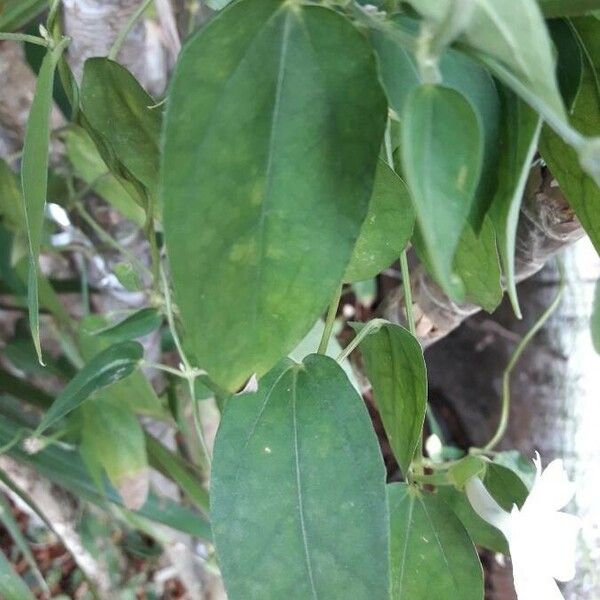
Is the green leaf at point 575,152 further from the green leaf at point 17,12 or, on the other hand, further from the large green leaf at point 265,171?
the green leaf at point 17,12

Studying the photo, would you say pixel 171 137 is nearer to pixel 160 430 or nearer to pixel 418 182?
pixel 418 182

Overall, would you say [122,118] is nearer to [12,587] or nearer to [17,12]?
[17,12]

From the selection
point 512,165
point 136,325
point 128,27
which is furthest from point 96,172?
point 512,165

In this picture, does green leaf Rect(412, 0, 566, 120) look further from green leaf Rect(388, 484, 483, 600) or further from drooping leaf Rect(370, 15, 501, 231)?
green leaf Rect(388, 484, 483, 600)

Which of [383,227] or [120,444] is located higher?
[383,227]

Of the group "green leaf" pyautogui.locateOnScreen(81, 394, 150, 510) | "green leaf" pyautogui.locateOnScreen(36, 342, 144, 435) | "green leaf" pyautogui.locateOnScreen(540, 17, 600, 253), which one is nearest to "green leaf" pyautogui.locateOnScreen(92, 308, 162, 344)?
"green leaf" pyautogui.locateOnScreen(36, 342, 144, 435)

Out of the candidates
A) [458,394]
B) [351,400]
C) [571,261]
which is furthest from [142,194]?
[458,394]
